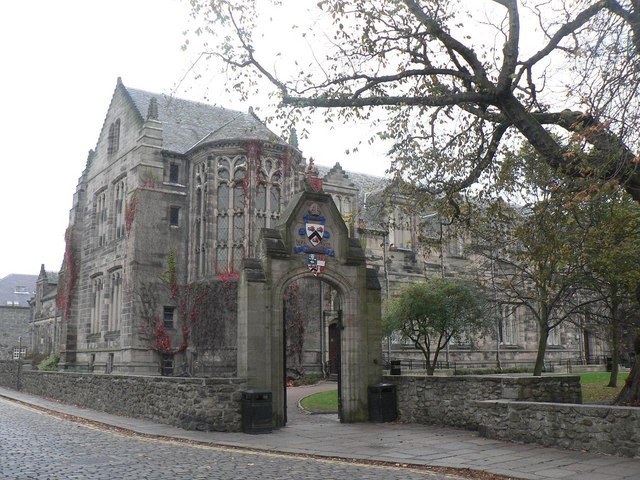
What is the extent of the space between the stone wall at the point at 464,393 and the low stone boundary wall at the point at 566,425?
921 mm

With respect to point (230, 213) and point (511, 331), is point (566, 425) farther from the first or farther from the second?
point (511, 331)

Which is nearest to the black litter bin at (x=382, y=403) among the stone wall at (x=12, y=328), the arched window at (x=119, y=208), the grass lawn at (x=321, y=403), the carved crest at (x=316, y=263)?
the carved crest at (x=316, y=263)

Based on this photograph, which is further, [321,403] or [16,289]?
[16,289]

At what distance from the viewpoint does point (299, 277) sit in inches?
682

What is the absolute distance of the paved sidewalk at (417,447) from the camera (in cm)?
991

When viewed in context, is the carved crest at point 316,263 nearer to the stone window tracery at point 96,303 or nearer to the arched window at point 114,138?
the stone window tracery at point 96,303

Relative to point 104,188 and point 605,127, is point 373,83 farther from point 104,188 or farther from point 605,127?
point 104,188

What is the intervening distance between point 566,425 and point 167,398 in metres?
9.85

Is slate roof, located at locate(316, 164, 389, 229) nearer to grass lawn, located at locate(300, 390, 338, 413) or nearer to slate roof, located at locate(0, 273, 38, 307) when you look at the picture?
→ grass lawn, located at locate(300, 390, 338, 413)

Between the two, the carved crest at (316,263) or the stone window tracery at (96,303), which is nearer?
the carved crest at (316,263)

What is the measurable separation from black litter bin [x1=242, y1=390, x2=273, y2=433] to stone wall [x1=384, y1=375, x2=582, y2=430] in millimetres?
3832

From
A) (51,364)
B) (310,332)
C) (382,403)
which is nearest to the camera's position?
(382,403)

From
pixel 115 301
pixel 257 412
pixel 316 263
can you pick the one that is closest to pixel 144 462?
pixel 257 412

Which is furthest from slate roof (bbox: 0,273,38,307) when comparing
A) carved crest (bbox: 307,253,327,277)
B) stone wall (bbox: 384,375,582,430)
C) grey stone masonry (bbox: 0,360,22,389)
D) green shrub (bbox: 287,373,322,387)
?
stone wall (bbox: 384,375,582,430)
